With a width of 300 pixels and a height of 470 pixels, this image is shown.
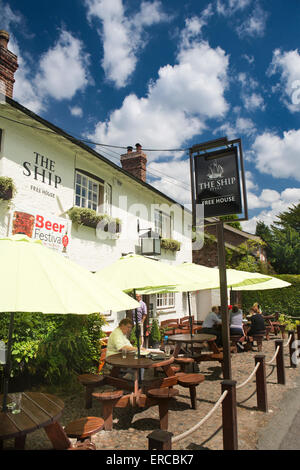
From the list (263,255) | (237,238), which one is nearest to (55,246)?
(237,238)

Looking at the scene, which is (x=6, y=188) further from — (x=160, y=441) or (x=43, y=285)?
(x=160, y=441)

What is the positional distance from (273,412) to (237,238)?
18.1 m

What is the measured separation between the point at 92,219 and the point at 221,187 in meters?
4.85

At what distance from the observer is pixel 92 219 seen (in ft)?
30.5

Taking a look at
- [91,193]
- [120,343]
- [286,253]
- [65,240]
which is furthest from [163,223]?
[286,253]

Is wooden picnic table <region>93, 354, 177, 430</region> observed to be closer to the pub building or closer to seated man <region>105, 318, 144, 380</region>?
seated man <region>105, 318, 144, 380</region>

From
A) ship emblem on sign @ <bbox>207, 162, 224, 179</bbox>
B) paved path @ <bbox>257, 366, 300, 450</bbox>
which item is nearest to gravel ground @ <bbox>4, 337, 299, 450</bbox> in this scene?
paved path @ <bbox>257, 366, 300, 450</bbox>

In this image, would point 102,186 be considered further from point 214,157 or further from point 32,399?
point 32,399

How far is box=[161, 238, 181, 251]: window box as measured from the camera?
1388cm

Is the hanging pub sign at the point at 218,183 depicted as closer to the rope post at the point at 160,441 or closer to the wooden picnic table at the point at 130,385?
the wooden picnic table at the point at 130,385

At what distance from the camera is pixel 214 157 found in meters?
5.62

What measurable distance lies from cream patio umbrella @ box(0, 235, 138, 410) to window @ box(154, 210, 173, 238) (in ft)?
37.6

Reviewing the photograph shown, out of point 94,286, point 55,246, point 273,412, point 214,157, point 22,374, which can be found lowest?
point 273,412

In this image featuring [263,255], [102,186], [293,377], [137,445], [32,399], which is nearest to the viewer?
[32,399]
